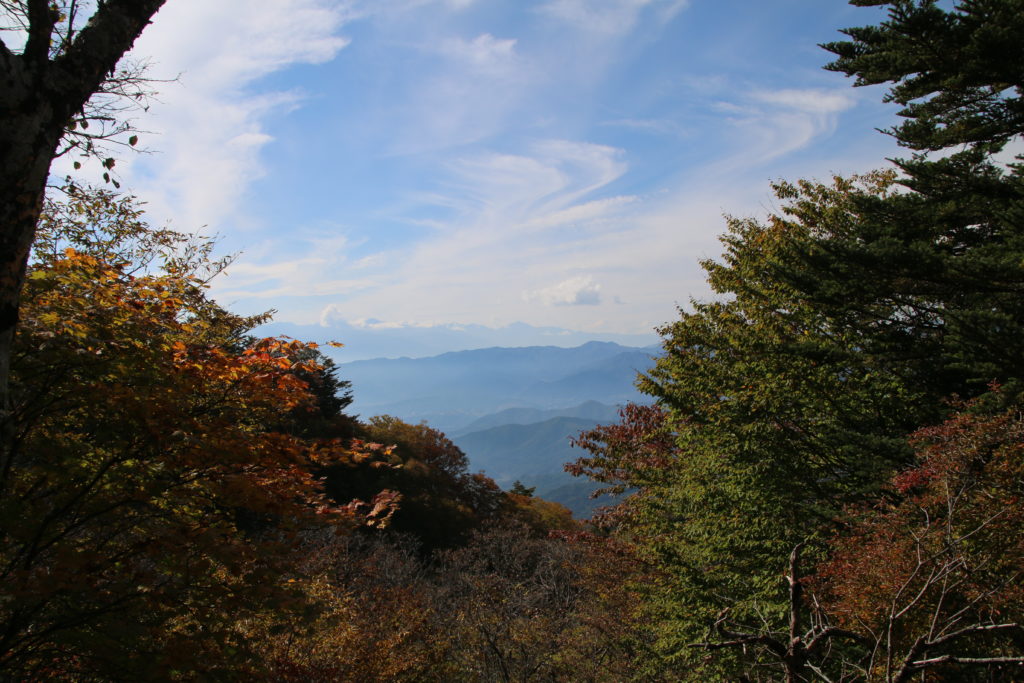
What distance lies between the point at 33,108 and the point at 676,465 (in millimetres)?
14051

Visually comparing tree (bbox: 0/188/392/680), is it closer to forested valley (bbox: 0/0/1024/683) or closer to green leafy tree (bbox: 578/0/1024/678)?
forested valley (bbox: 0/0/1024/683)

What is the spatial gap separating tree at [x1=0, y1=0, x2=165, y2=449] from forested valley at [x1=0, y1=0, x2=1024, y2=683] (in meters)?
0.02

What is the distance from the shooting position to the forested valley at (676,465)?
4.15m

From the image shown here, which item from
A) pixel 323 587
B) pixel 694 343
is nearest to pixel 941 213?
pixel 694 343

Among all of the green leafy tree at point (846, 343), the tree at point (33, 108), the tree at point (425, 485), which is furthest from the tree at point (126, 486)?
the tree at point (425, 485)

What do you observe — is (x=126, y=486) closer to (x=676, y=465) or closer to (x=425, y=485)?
(x=676, y=465)

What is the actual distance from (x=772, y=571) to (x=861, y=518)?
90.0 inches

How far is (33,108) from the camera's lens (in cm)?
322

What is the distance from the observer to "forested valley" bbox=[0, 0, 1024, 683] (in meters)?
4.15

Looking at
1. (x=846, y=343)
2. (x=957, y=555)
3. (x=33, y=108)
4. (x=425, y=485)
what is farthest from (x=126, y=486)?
(x=425, y=485)

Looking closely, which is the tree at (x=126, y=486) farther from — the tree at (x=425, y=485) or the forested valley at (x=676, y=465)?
the tree at (x=425, y=485)

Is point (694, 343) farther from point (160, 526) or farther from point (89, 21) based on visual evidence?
point (89, 21)

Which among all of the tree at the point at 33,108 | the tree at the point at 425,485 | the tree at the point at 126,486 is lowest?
the tree at the point at 425,485

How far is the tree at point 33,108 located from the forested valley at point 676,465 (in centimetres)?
2
